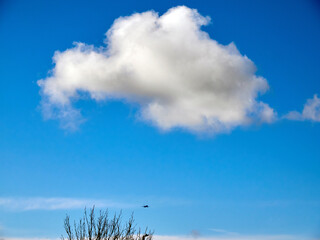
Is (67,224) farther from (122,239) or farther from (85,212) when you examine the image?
(122,239)

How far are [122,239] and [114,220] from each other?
156 cm

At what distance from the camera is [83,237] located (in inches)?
1065

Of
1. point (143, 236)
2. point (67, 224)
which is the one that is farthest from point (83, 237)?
point (143, 236)

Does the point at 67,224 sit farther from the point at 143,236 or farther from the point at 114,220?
the point at 143,236

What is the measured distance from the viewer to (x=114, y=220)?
93.4ft

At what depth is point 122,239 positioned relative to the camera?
28.4m

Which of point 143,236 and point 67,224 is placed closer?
point 67,224

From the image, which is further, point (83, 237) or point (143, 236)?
point (143, 236)

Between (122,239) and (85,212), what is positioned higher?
(85,212)

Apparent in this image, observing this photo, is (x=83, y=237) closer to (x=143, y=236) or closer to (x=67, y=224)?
(x=67, y=224)

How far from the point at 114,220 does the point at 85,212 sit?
228 centimetres

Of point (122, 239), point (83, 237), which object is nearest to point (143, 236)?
point (122, 239)

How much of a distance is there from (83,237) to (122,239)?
3074mm

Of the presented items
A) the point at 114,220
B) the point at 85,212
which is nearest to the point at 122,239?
the point at 114,220
